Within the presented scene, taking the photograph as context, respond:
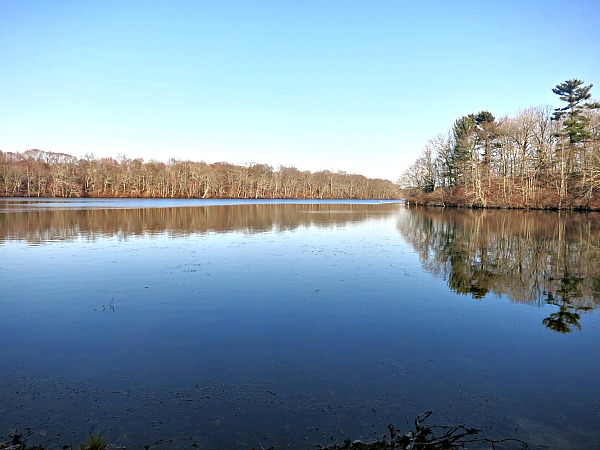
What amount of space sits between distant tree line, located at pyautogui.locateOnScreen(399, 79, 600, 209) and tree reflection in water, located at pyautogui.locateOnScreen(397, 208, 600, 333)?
2503cm

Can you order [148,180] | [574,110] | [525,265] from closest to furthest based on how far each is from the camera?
[525,265], [574,110], [148,180]

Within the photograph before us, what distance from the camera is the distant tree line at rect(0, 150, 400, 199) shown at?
317 ft

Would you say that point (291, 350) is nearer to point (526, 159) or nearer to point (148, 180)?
point (526, 159)

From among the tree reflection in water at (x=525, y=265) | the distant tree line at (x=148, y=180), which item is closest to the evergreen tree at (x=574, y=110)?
the tree reflection in water at (x=525, y=265)

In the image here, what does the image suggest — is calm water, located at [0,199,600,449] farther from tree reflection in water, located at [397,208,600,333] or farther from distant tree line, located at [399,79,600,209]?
distant tree line, located at [399,79,600,209]

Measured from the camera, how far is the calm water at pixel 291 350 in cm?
464

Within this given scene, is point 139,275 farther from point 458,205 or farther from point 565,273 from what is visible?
point 458,205

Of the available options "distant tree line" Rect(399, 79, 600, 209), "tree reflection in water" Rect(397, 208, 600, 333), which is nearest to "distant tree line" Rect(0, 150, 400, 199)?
"distant tree line" Rect(399, 79, 600, 209)

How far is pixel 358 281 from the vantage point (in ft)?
39.7

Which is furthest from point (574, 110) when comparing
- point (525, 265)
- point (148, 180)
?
point (148, 180)

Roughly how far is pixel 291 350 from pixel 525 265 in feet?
37.1

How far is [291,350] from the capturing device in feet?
22.2

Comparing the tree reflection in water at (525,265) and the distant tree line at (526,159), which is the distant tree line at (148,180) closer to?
the distant tree line at (526,159)

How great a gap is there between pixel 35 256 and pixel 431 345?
1509cm
